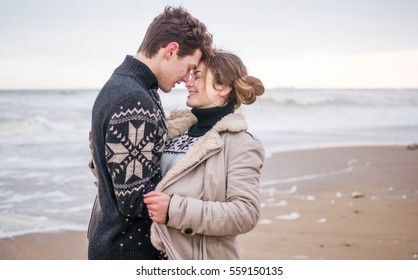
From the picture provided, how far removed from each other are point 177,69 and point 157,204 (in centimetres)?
56

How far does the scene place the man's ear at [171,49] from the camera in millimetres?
1953

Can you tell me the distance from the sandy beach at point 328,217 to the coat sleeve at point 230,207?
6.17ft

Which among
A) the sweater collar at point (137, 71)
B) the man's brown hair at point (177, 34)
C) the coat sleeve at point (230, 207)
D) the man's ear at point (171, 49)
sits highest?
the man's brown hair at point (177, 34)

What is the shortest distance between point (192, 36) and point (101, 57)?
149 inches

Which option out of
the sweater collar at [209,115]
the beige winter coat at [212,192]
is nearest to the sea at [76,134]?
the sweater collar at [209,115]

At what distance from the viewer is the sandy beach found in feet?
11.9

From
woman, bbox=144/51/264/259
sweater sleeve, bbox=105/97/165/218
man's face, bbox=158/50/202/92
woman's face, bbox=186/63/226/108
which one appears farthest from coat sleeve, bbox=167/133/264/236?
man's face, bbox=158/50/202/92

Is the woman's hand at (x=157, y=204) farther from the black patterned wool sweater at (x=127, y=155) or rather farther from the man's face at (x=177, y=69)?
the man's face at (x=177, y=69)

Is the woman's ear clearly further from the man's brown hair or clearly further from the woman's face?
the man's brown hair

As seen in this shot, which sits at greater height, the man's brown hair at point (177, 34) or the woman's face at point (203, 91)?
the man's brown hair at point (177, 34)

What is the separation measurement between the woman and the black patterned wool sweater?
0.08 metres

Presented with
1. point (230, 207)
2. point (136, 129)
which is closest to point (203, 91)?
point (136, 129)

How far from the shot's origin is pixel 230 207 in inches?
70.1

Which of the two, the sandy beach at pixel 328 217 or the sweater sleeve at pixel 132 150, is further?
the sandy beach at pixel 328 217
